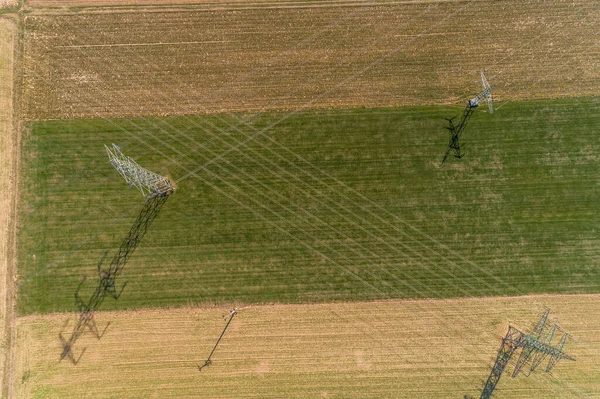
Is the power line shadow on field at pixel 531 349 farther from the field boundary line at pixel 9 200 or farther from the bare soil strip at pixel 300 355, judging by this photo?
the field boundary line at pixel 9 200

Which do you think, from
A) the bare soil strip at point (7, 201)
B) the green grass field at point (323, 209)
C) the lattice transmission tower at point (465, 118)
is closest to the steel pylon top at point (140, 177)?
the green grass field at point (323, 209)

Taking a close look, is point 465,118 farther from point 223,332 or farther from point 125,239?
point 125,239

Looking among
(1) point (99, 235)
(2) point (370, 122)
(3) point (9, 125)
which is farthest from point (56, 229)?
(2) point (370, 122)

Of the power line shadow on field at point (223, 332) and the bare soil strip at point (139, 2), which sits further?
the bare soil strip at point (139, 2)

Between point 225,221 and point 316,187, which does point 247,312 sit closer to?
point 225,221

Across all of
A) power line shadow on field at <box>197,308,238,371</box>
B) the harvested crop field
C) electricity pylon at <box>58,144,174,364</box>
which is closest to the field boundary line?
the harvested crop field
